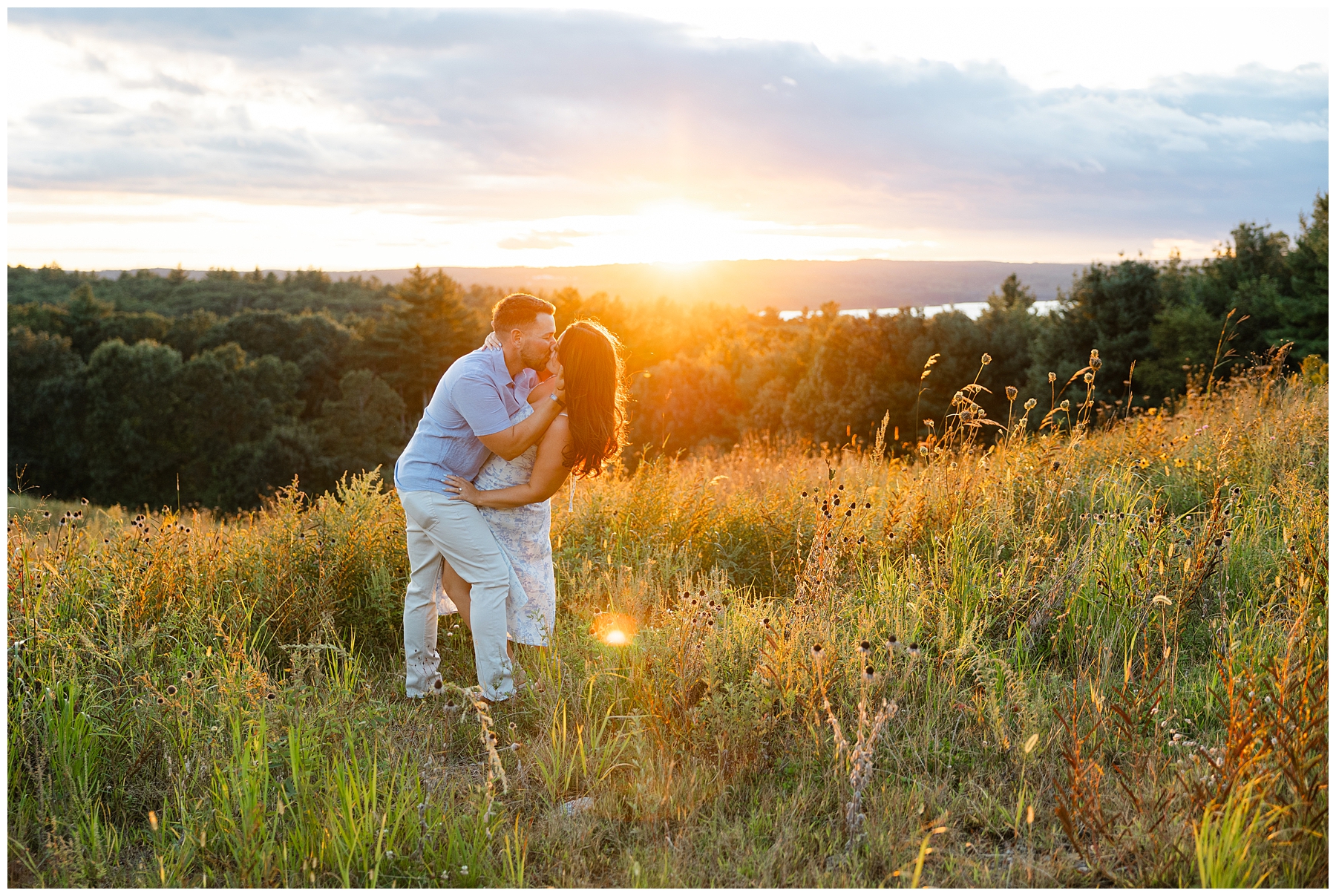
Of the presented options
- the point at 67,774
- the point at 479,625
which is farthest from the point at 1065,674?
the point at 67,774

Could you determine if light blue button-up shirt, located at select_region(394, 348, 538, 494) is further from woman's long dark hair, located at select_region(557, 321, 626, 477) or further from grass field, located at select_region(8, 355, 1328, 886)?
grass field, located at select_region(8, 355, 1328, 886)

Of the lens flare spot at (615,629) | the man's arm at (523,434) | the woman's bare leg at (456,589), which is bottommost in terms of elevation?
the lens flare spot at (615,629)

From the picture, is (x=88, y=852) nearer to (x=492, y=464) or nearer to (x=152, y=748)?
(x=152, y=748)

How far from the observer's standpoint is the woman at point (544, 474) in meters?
3.72

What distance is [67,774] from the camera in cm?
289

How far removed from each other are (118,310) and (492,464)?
60.0 m

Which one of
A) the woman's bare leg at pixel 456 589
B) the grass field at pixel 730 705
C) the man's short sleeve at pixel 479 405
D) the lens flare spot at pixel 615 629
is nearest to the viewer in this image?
the grass field at pixel 730 705

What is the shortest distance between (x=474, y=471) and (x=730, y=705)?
5.52 ft

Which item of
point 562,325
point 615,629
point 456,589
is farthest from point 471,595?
point 562,325

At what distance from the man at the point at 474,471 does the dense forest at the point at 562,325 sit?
14110 millimetres

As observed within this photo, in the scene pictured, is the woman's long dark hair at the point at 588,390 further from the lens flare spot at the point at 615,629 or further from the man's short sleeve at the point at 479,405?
the lens flare spot at the point at 615,629

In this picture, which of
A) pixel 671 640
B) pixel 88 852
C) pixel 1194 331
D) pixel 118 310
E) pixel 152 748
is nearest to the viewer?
pixel 88 852

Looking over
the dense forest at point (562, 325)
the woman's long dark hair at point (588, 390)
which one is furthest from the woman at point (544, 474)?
the dense forest at point (562, 325)

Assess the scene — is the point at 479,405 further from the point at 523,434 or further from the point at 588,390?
the point at 588,390
